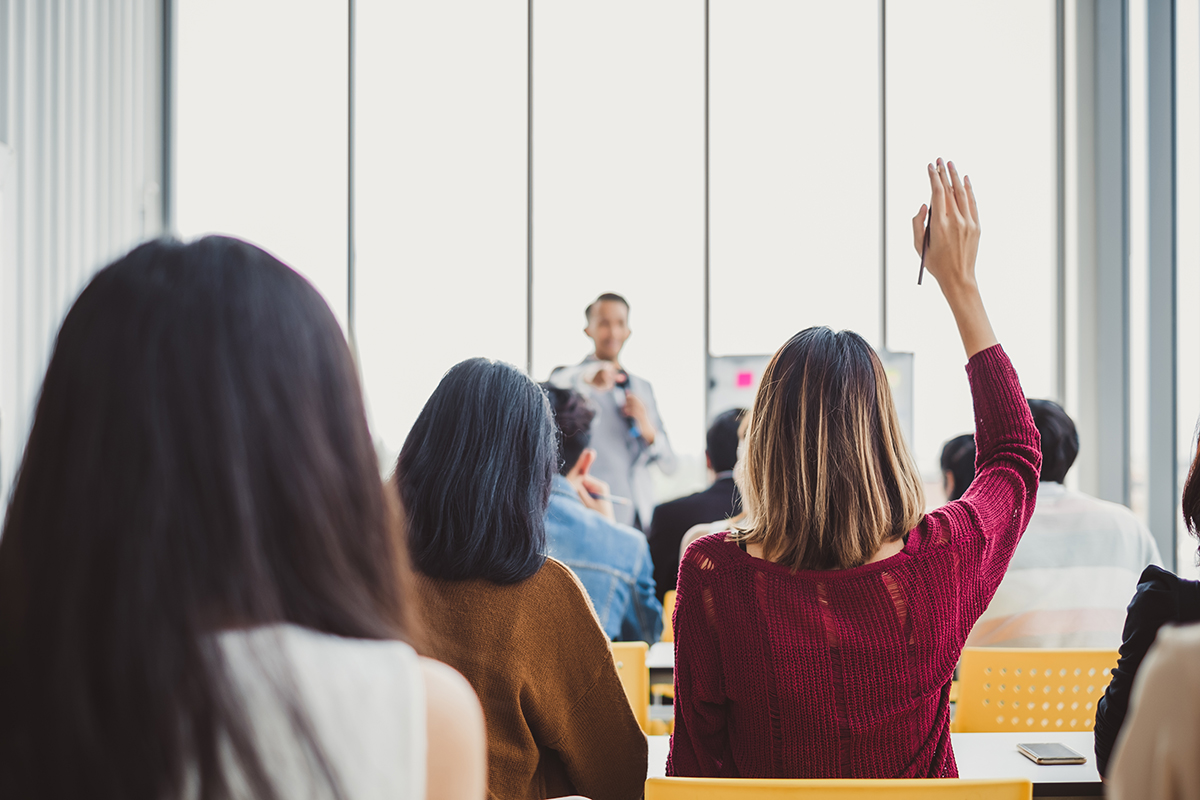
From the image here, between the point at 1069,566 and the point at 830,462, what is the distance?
1.66 meters

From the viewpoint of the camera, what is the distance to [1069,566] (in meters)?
2.59

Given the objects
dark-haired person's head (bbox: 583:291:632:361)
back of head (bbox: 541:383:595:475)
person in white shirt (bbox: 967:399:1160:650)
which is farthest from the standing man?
person in white shirt (bbox: 967:399:1160:650)

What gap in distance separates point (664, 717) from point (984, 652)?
1146 millimetres

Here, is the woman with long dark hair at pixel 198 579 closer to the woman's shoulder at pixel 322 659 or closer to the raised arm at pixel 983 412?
the woman's shoulder at pixel 322 659

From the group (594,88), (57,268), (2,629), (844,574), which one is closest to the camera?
(2,629)

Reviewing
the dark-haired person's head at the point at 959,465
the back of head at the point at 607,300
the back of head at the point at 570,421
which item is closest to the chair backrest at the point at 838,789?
the back of head at the point at 570,421

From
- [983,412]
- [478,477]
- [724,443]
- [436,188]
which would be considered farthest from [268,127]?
[983,412]

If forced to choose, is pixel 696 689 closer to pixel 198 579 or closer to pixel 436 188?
pixel 198 579

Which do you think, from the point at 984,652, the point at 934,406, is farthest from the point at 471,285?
the point at 984,652

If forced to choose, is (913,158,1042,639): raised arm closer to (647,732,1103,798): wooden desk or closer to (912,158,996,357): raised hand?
(912,158,996,357): raised hand

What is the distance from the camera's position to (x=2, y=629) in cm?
60

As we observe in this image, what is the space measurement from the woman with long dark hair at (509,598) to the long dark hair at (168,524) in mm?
779

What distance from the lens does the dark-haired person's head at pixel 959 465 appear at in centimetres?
305

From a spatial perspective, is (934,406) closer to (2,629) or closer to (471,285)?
(471,285)
